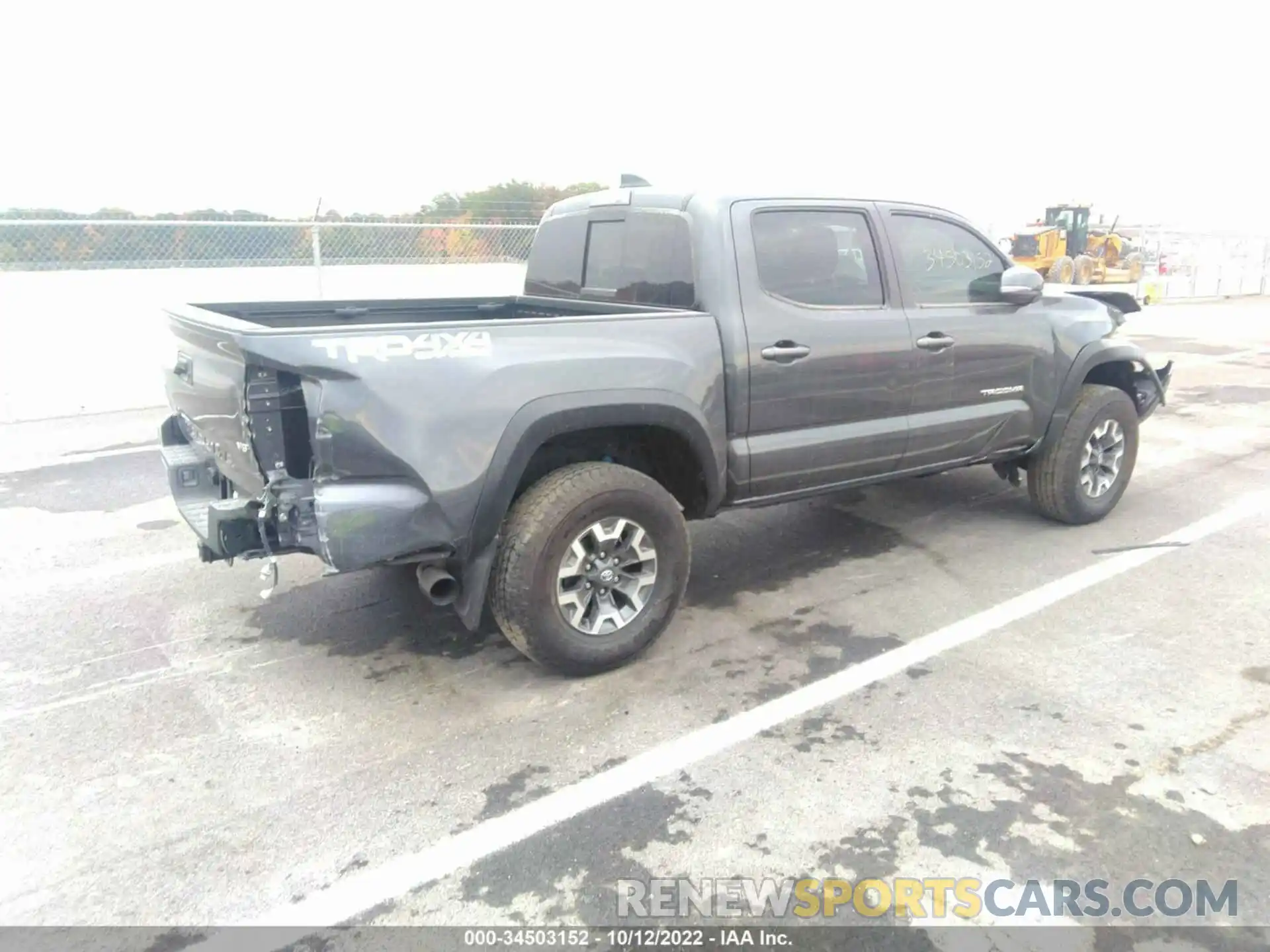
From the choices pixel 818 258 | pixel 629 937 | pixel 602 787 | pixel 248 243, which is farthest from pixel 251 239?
pixel 629 937

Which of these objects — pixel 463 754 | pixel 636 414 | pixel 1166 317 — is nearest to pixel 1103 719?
pixel 636 414

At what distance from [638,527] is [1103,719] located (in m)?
1.88

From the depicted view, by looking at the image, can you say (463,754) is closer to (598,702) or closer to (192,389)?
(598,702)

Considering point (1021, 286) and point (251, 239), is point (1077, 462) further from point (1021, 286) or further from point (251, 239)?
point (251, 239)

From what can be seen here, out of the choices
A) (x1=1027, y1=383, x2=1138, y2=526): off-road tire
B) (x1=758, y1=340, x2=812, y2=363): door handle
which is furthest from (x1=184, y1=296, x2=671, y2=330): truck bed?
(x1=1027, y1=383, x2=1138, y2=526): off-road tire

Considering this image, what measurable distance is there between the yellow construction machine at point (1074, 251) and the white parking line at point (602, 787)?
2190 cm

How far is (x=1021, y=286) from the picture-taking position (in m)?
4.89

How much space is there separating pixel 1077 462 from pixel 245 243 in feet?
31.4

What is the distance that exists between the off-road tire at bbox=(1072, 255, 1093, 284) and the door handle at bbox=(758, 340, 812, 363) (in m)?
23.4

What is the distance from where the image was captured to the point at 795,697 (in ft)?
12.1

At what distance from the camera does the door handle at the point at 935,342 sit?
15.3ft

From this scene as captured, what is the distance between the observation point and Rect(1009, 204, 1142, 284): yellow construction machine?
81.5ft

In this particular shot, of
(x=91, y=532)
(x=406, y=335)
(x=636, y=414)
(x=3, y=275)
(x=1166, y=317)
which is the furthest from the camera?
(x=1166, y=317)

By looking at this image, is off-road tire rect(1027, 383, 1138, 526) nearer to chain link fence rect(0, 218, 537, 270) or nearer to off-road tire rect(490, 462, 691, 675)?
off-road tire rect(490, 462, 691, 675)
